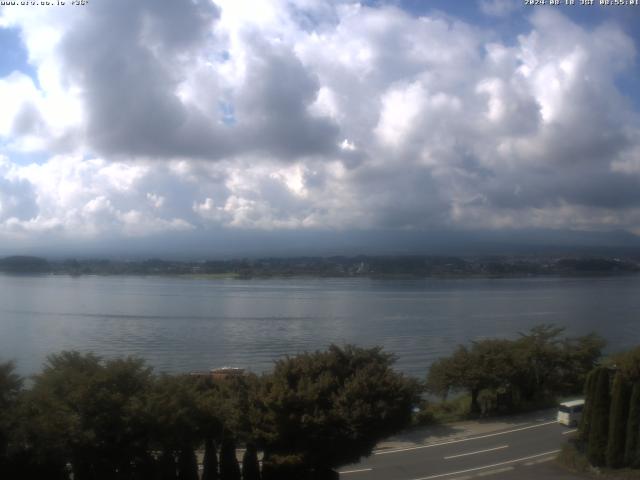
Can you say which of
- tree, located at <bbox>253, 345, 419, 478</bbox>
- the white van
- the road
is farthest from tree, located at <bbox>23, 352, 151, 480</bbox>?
the white van

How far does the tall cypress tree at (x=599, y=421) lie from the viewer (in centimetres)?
1050

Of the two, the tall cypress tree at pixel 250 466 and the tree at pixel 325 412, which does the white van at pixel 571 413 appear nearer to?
the tree at pixel 325 412

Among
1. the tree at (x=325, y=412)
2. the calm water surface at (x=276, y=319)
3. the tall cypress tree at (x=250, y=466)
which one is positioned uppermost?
the tree at (x=325, y=412)

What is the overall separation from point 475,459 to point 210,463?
580 centimetres

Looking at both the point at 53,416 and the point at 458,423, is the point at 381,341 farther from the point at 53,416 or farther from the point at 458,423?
the point at 53,416

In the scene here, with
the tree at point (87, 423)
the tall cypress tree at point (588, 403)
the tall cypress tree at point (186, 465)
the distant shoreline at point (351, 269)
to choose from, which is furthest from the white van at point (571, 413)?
the distant shoreline at point (351, 269)

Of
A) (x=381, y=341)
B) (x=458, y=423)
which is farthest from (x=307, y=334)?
(x=458, y=423)

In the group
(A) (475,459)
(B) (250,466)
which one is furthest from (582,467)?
(B) (250,466)

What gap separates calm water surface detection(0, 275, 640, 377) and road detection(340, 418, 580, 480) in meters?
8.93

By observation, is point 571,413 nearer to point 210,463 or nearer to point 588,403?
point 588,403

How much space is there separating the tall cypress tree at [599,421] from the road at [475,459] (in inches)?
25.2

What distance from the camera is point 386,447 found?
13.3 metres

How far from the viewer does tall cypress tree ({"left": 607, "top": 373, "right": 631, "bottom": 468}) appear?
33.7ft

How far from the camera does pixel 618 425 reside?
10.4m
